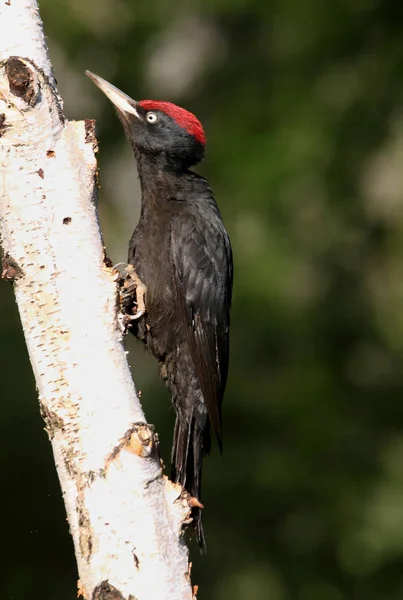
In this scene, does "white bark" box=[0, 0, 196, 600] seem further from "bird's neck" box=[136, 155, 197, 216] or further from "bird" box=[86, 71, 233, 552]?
"bird's neck" box=[136, 155, 197, 216]

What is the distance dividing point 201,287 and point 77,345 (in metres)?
1.84

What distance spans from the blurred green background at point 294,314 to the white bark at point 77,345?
4.01 m

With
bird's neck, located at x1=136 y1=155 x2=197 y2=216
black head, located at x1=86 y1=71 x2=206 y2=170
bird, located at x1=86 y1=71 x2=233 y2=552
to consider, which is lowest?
bird, located at x1=86 y1=71 x2=233 y2=552

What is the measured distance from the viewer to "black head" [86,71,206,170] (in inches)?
199

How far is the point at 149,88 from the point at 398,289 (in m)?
2.47

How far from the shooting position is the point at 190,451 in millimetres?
4680

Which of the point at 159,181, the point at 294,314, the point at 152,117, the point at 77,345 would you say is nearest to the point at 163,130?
the point at 152,117

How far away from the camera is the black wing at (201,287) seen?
15.6ft

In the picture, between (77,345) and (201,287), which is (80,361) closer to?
(77,345)

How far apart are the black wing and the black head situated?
0.36 m

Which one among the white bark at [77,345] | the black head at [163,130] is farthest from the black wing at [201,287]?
the white bark at [77,345]

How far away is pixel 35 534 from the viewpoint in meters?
6.99

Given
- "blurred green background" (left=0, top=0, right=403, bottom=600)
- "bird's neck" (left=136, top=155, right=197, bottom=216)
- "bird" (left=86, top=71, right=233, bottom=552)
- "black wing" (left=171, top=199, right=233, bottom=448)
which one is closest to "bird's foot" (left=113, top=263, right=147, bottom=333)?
"bird" (left=86, top=71, right=233, bottom=552)

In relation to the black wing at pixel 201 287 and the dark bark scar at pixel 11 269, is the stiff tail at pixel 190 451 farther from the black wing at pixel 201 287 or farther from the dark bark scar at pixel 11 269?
the dark bark scar at pixel 11 269
